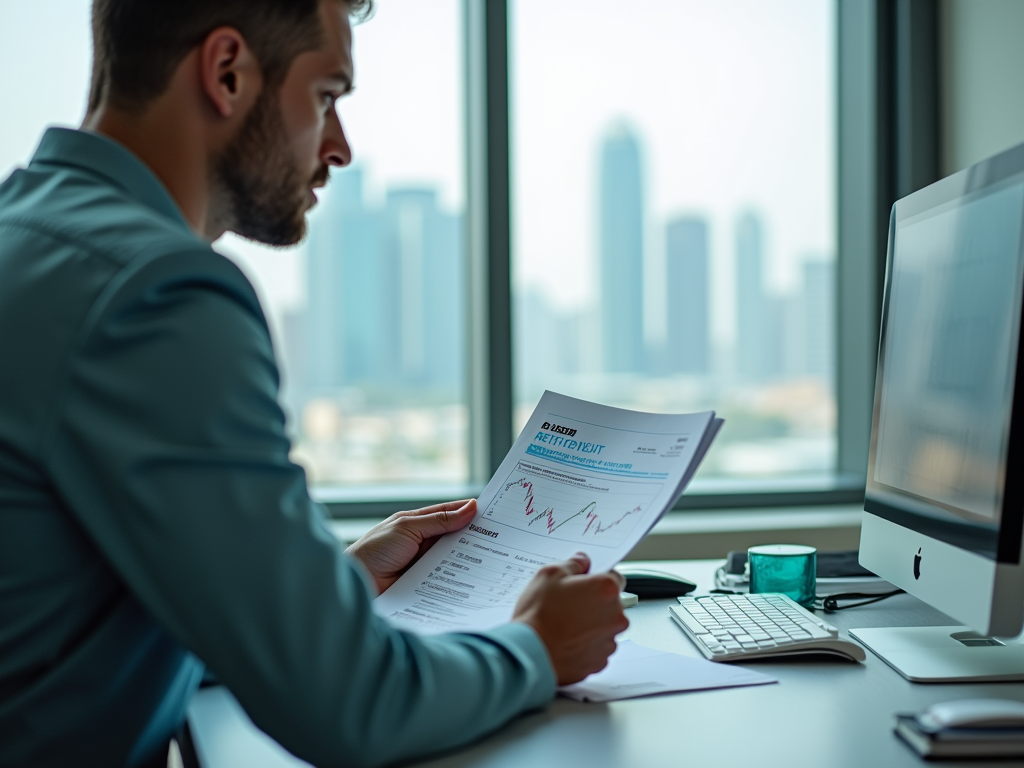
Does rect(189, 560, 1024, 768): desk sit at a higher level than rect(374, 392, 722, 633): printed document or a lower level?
lower

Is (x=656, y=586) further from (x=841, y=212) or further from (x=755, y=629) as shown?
(x=841, y=212)

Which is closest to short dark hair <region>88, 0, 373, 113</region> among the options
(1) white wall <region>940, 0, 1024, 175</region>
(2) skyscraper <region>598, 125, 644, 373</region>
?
(2) skyscraper <region>598, 125, 644, 373</region>

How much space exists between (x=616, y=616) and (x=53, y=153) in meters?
0.65

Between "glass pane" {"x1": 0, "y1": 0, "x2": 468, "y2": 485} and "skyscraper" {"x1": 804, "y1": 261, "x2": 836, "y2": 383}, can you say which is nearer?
"glass pane" {"x1": 0, "y1": 0, "x2": 468, "y2": 485}

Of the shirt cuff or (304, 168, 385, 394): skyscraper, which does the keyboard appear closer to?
the shirt cuff

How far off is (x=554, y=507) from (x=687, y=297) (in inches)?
71.7

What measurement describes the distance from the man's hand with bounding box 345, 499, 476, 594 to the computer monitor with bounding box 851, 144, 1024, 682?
48cm

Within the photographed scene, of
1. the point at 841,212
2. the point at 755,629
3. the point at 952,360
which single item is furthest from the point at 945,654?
the point at 841,212

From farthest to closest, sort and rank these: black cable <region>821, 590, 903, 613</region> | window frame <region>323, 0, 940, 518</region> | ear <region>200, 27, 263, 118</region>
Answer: window frame <region>323, 0, 940, 518</region>, black cable <region>821, 590, 903, 613</region>, ear <region>200, 27, 263, 118</region>

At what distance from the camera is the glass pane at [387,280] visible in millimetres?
2504

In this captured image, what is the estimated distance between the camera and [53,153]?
83 centimetres

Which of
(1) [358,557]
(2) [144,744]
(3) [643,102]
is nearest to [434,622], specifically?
(1) [358,557]

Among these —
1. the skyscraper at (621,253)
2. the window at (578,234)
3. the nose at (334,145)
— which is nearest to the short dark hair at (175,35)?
the nose at (334,145)

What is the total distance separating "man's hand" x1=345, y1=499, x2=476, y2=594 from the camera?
107 centimetres
